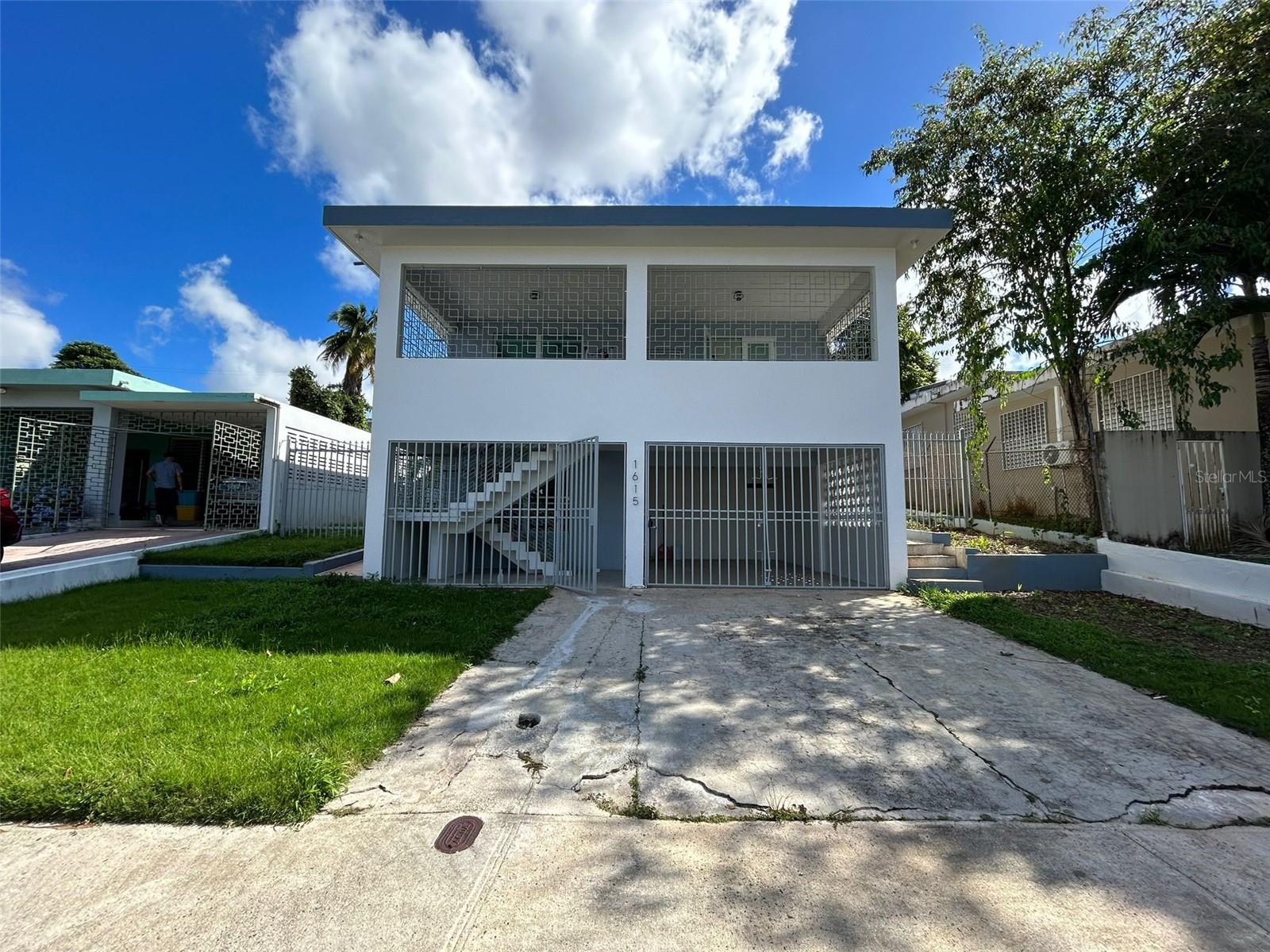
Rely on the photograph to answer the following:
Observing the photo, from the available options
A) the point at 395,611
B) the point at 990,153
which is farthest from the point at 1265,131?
the point at 395,611

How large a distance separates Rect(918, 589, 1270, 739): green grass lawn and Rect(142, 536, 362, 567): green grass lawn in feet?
30.6

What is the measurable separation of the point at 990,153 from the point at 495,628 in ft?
33.1

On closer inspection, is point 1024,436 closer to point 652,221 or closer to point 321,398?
point 652,221

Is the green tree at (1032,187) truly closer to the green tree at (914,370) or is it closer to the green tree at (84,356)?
the green tree at (914,370)

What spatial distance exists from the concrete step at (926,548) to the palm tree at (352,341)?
22.3 m

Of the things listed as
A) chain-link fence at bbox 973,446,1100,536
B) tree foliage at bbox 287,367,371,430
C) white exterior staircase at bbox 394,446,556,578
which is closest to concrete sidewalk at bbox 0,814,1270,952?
white exterior staircase at bbox 394,446,556,578

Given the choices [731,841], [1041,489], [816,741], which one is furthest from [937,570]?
[731,841]

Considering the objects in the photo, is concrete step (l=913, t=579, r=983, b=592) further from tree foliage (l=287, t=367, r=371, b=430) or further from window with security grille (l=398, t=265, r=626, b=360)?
tree foliage (l=287, t=367, r=371, b=430)

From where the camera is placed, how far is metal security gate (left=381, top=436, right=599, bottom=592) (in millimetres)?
7855

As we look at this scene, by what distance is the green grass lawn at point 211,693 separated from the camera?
235 cm

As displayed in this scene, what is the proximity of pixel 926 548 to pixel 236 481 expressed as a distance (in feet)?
46.6

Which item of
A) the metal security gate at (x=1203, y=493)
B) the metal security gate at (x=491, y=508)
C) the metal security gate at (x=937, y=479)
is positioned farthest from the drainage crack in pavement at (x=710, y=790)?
the metal security gate at (x=1203, y=493)

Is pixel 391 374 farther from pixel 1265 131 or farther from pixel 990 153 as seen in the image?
pixel 1265 131

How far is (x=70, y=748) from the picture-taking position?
2650mm
